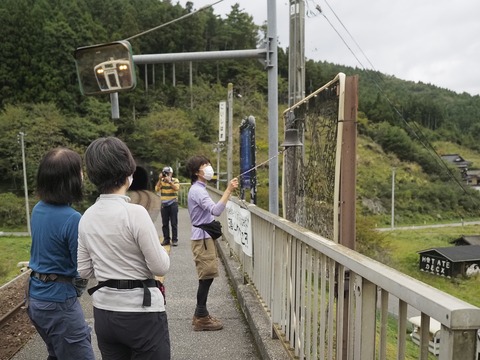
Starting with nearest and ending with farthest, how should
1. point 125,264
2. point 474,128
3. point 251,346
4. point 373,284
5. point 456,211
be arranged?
point 373,284
point 125,264
point 251,346
point 456,211
point 474,128

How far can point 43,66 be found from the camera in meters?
43.1

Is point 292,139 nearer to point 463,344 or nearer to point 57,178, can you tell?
point 57,178

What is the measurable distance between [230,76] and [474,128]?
62.3 metres

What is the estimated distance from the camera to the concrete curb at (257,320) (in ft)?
10.8

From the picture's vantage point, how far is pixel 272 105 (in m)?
5.81

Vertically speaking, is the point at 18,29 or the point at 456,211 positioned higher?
the point at 18,29

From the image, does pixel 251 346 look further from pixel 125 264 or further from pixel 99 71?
pixel 99 71

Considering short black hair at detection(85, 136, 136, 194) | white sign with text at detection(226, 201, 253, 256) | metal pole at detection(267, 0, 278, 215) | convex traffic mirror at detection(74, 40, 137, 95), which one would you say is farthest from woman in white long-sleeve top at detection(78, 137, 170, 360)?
convex traffic mirror at detection(74, 40, 137, 95)

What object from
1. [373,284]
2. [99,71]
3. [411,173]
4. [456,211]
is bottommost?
[456,211]

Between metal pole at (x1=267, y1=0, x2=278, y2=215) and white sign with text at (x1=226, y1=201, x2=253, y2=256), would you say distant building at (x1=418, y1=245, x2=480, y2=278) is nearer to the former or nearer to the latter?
metal pole at (x1=267, y1=0, x2=278, y2=215)

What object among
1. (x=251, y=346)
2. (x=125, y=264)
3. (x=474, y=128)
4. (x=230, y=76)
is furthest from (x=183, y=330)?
(x=474, y=128)

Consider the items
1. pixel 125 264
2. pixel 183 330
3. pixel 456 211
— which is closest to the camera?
pixel 125 264

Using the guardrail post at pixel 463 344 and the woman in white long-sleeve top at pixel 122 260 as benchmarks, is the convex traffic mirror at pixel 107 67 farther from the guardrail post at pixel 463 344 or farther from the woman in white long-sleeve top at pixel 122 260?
the guardrail post at pixel 463 344

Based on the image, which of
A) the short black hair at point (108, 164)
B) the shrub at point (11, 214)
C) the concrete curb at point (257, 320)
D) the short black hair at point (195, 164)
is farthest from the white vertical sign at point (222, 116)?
the shrub at point (11, 214)
